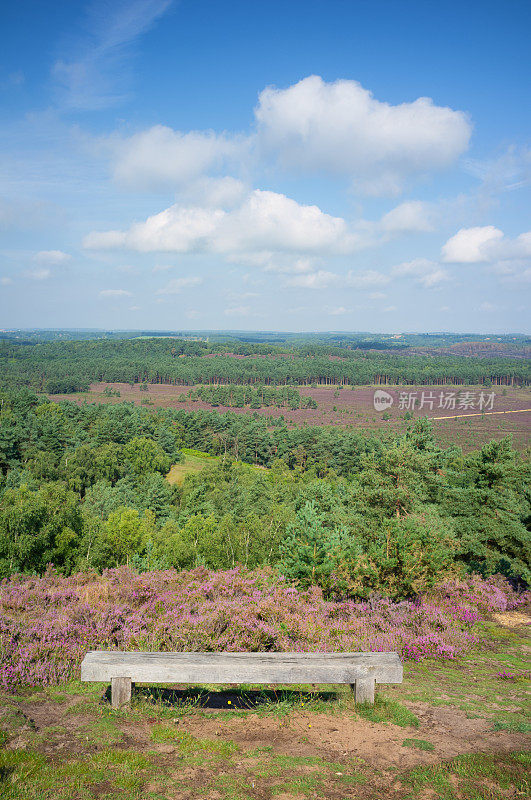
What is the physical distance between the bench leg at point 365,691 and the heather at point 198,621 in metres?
1.71

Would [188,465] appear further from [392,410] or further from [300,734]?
[392,410]

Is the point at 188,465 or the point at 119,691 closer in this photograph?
the point at 119,691

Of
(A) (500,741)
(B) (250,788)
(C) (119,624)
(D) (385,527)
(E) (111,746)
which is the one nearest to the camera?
(B) (250,788)

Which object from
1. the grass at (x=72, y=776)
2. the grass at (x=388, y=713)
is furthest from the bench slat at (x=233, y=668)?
the grass at (x=72, y=776)

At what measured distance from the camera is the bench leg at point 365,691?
6.25 m

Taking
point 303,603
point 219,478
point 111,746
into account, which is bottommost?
point 219,478

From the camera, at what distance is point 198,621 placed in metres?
7.73

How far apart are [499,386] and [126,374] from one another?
5958 inches

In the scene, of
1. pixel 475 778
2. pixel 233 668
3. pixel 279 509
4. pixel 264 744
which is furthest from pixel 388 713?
pixel 279 509

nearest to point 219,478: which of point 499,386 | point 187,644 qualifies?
point 187,644

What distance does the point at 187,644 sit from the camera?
760 centimetres

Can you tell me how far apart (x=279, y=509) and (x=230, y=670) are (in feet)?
129

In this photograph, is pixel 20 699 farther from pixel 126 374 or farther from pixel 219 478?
pixel 126 374

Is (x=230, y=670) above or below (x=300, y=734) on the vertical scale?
above
